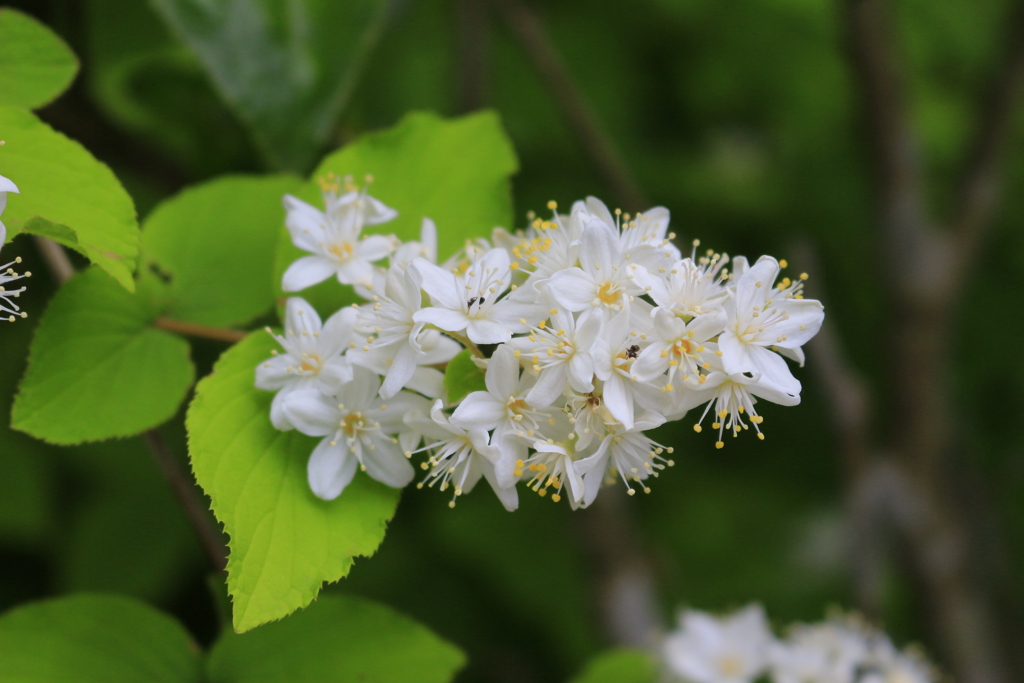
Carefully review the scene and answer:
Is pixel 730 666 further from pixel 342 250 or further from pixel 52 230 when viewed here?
pixel 52 230

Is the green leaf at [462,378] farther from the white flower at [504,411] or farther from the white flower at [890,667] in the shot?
the white flower at [890,667]

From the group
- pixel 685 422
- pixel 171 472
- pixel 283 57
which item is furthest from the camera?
pixel 685 422

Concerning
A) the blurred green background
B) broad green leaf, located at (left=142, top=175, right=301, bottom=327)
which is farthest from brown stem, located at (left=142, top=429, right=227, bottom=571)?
the blurred green background

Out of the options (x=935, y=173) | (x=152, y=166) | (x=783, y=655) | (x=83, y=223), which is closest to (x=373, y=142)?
(x=83, y=223)

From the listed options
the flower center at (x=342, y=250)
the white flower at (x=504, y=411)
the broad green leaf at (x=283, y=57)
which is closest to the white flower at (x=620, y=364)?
the white flower at (x=504, y=411)

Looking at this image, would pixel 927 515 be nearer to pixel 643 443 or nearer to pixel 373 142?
pixel 643 443

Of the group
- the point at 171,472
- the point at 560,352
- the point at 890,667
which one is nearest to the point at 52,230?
the point at 171,472
